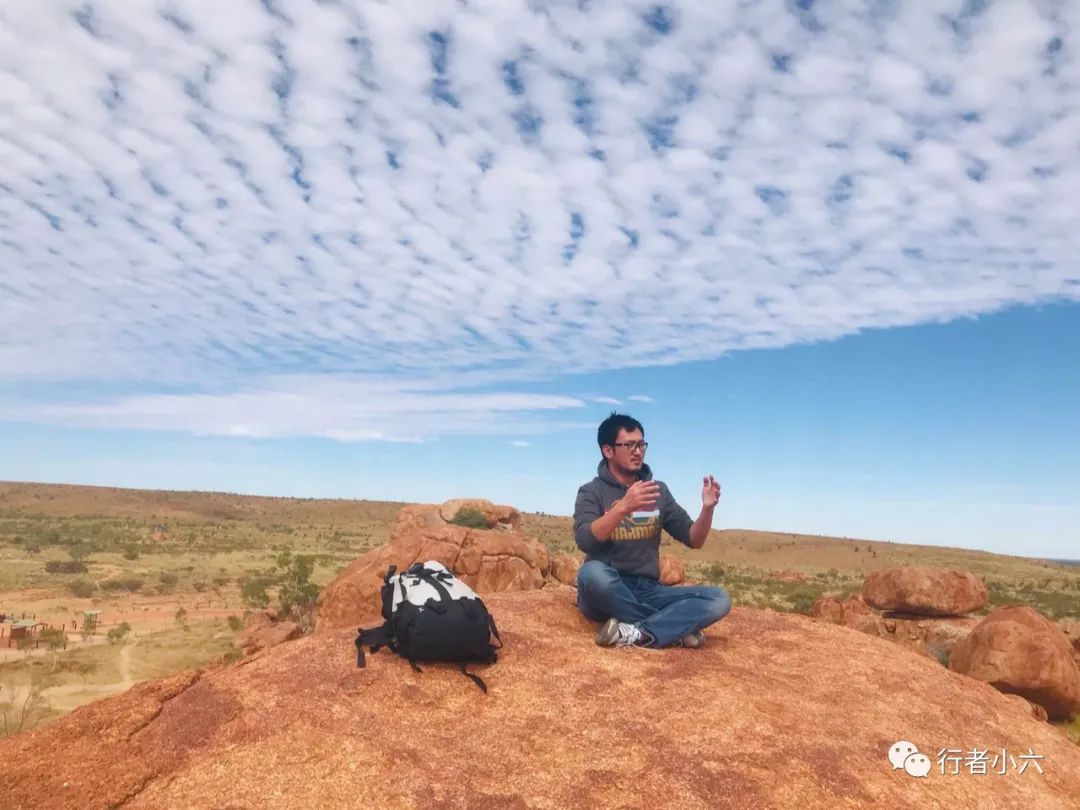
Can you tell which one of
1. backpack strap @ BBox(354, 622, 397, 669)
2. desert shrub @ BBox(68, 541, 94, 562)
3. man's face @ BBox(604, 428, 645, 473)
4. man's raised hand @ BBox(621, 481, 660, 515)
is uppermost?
man's face @ BBox(604, 428, 645, 473)

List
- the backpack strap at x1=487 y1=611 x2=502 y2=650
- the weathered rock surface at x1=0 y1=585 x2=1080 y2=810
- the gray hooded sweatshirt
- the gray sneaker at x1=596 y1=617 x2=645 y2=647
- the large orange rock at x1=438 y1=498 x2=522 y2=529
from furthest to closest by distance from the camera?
the large orange rock at x1=438 y1=498 x2=522 y2=529
the gray hooded sweatshirt
the gray sneaker at x1=596 y1=617 x2=645 y2=647
the backpack strap at x1=487 y1=611 x2=502 y2=650
the weathered rock surface at x1=0 y1=585 x2=1080 y2=810

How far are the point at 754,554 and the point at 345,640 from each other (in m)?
66.0

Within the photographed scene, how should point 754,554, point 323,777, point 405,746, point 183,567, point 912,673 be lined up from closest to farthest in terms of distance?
point 323,777 → point 405,746 → point 912,673 → point 183,567 → point 754,554

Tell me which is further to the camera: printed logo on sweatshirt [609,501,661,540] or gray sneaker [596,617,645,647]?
printed logo on sweatshirt [609,501,661,540]

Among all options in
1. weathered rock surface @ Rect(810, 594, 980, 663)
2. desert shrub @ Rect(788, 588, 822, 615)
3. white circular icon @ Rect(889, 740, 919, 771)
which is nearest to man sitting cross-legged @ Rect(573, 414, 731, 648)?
white circular icon @ Rect(889, 740, 919, 771)

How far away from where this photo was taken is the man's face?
7.48 m

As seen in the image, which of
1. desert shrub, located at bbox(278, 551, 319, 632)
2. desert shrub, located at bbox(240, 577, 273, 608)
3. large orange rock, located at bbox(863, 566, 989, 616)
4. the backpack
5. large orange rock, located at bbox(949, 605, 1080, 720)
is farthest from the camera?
desert shrub, located at bbox(240, 577, 273, 608)

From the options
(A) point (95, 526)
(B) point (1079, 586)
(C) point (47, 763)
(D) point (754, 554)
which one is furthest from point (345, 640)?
(D) point (754, 554)

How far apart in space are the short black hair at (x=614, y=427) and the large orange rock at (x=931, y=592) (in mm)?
13086

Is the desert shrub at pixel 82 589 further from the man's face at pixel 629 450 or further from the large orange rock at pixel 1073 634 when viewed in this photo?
the large orange rock at pixel 1073 634

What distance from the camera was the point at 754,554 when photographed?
223ft

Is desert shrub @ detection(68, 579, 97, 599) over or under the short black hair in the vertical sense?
under

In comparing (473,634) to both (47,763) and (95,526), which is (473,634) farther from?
(95,526)
